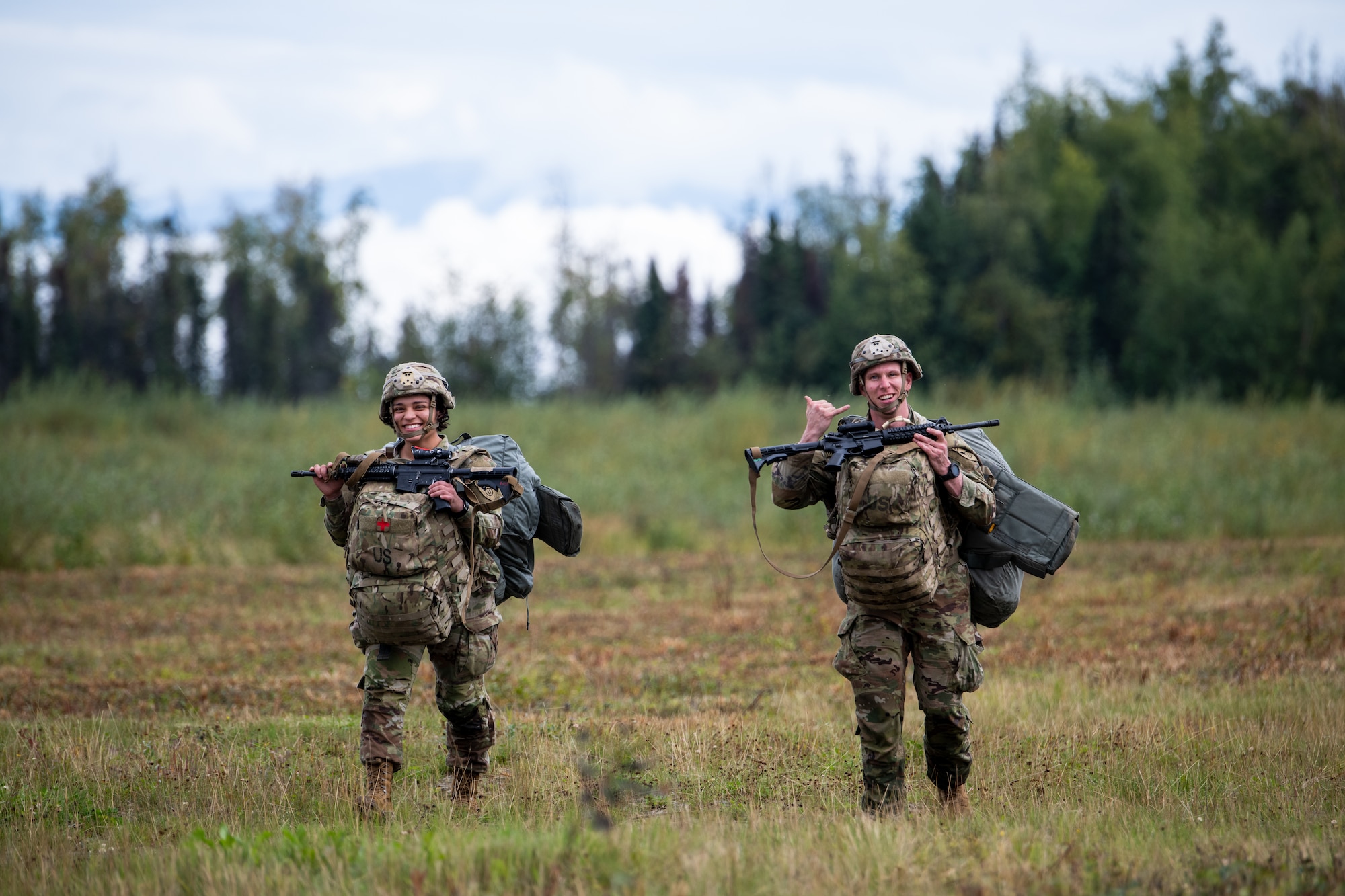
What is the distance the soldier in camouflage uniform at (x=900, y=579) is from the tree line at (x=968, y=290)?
1228 inches

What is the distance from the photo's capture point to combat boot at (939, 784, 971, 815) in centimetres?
594

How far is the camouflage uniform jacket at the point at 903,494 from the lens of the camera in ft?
18.9

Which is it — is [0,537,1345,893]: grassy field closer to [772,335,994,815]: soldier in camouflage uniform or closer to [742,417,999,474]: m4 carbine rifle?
[772,335,994,815]: soldier in camouflage uniform

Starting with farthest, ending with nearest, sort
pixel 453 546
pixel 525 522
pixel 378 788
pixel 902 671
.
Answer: pixel 525 522 < pixel 453 546 < pixel 378 788 < pixel 902 671

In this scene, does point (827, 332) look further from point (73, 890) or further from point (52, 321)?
point (73, 890)

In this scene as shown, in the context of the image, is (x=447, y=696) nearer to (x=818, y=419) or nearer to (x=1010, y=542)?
(x=818, y=419)

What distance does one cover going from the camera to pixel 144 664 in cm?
1131

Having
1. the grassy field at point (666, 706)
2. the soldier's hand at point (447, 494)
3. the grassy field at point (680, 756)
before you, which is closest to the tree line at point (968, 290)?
the grassy field at point (666, 706)

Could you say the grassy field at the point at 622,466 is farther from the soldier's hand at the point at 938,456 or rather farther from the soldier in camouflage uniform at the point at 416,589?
the soldier's hand at the point at 938,456

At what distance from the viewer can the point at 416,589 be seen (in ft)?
19.3

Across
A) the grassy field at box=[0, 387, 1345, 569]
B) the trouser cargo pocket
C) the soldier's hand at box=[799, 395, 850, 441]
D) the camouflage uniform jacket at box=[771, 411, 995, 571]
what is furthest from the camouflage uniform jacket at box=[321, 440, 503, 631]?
the grassy field at box=[0, 387, 1345, 569]

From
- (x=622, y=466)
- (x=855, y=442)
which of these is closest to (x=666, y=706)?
(x=855, y=442)

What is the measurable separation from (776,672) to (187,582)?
30.6 ft

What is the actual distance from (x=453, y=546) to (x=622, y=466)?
65.0 feet
